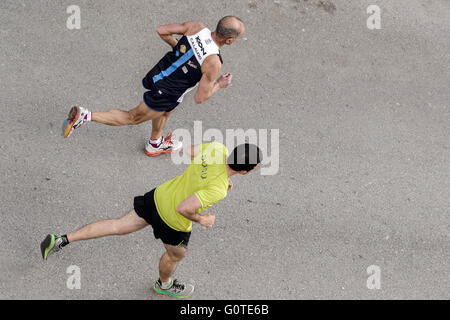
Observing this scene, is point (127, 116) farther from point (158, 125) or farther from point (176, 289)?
point (176, 289)

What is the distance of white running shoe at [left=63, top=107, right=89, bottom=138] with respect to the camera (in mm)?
5520

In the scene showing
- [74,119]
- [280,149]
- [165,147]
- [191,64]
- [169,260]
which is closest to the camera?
[169,260]

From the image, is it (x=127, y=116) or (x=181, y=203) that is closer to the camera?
(x=181, y=203)

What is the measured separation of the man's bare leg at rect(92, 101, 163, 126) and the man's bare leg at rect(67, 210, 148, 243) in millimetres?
1248

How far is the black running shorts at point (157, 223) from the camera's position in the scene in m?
4.64

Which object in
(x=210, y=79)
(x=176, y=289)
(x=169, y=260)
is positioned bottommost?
(x=176, y=289)

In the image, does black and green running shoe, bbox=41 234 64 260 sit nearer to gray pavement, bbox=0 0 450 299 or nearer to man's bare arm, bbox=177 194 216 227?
gray pavement, bbox=0 0 450 299

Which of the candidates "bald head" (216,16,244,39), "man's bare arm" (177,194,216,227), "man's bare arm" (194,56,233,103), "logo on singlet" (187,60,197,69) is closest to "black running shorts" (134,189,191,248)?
"man's bare arm" (177,194,216,227)

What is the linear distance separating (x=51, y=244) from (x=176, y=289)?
1.34 metres

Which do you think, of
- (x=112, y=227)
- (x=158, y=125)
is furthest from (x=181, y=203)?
(x=158, y=125)

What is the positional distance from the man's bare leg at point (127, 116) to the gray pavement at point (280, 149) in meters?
0.48

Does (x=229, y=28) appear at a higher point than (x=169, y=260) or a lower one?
higher

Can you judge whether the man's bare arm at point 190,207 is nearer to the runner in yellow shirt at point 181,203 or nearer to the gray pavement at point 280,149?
the runner in yellow shirt at point 181,203

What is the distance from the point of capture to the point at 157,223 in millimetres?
4668
